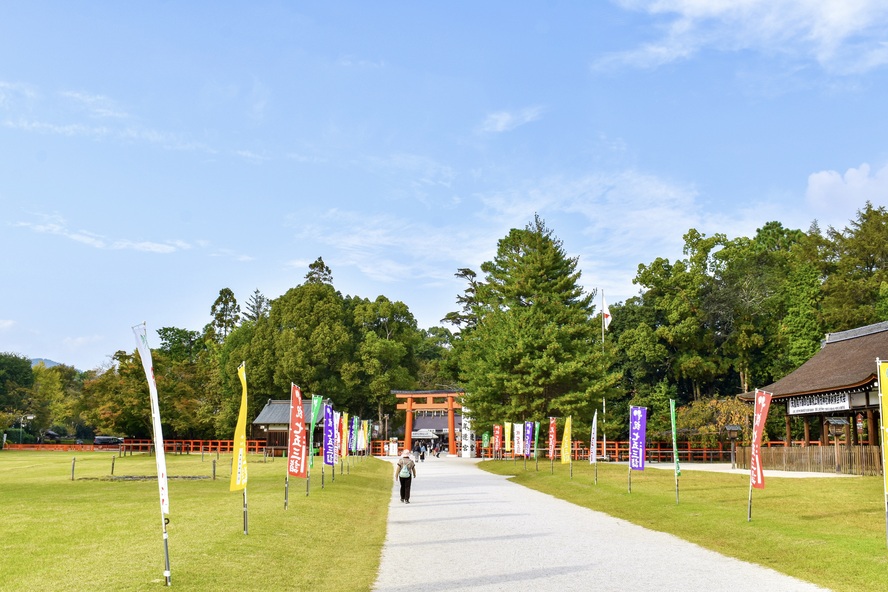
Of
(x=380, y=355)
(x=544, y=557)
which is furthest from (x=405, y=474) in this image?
(x=380, y=355)

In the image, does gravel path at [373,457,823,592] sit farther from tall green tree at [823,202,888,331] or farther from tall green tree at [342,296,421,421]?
tall green tree at [342,296,421,421]

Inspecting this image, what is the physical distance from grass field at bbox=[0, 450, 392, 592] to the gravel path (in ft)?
2.06

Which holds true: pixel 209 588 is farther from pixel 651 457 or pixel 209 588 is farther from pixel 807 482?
pixel 651 457

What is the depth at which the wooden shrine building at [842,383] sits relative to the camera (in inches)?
1097

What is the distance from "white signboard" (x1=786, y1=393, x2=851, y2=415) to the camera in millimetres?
29414

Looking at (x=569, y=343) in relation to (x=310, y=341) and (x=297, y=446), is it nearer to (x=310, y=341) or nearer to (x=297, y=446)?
(x=310, y=341)

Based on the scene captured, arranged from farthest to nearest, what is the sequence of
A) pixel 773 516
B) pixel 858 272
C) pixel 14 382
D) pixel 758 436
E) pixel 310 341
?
pixel 14 382 < pixel 310 341 < pixel 858 272 < pixel 773 516 < pixel 758 436

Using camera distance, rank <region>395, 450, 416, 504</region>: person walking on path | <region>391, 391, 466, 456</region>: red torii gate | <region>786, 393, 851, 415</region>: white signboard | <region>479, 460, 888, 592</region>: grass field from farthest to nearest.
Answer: <region>391, 391, 466, 456</region>: red torii gate
<region>786, 393, 851, 415</region>: white signboard
<region>395, 450, 416, 504</region>: person walking on path
<region>479, 460, 888, 592</region>: grass field

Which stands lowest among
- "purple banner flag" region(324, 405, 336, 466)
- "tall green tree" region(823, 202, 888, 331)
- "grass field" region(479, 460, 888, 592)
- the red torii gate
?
"grass field" region(479, 460, 888, 592)

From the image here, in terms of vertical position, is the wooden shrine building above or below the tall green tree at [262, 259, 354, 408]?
below

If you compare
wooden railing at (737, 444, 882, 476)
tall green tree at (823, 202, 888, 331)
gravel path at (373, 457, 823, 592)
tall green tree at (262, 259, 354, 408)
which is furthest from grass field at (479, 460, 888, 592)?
tall green tree at (262, 259, 354, 408)

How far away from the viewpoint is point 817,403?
102 ft

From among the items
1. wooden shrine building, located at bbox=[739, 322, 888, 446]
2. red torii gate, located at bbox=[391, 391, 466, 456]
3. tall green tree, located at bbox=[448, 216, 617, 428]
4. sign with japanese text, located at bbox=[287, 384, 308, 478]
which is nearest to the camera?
sign with japanese text, located at bbox=[287, 384, 308, 478]

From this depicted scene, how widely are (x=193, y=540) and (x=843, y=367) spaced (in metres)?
27.8
